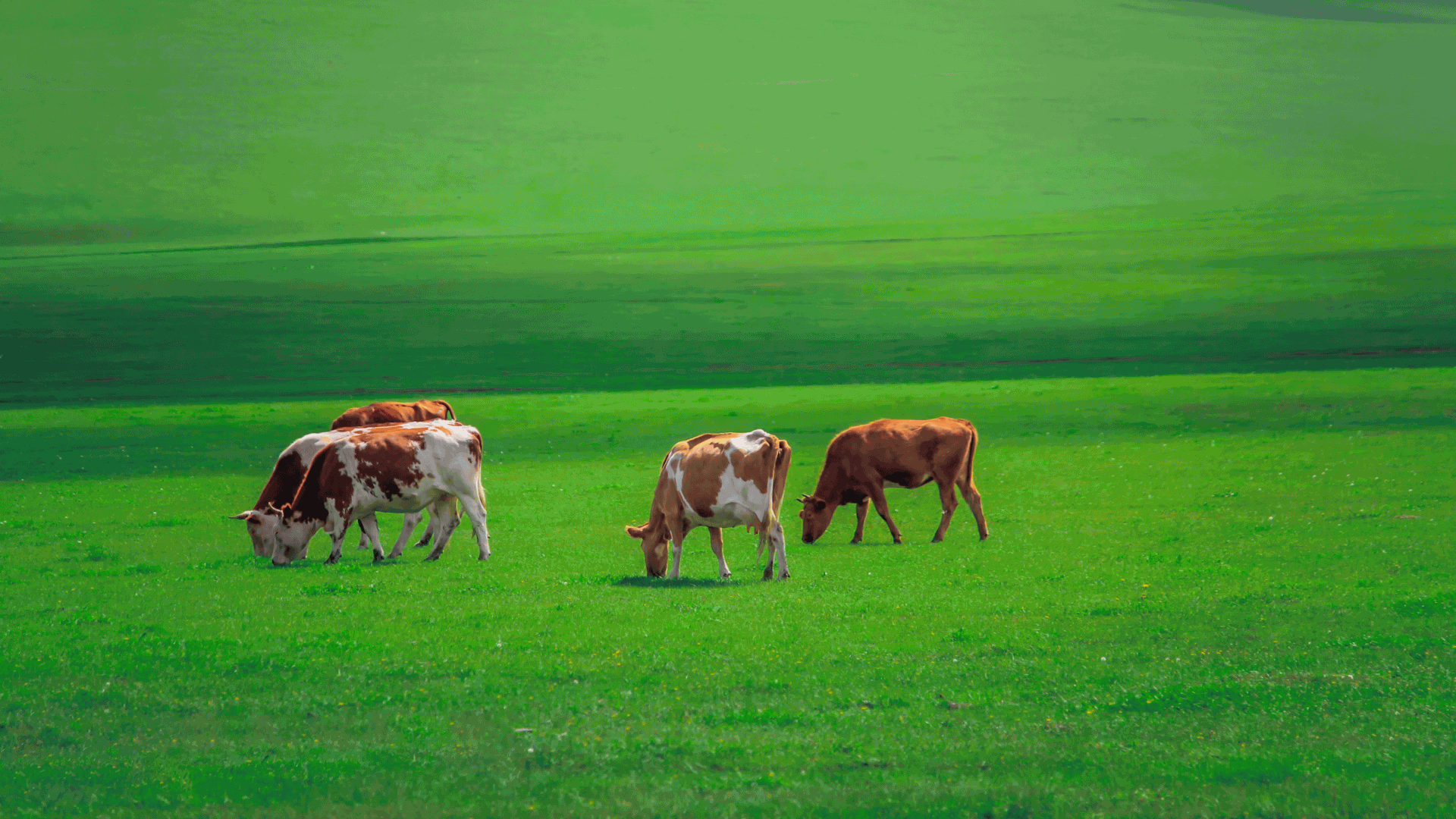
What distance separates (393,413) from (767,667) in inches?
654

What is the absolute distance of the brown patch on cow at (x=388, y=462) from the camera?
61.3ft

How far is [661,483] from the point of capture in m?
16.9

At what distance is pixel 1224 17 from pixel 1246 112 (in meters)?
28.6

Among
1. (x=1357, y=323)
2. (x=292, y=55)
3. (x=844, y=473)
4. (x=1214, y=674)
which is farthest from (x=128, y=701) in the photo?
(x=292, y=55)

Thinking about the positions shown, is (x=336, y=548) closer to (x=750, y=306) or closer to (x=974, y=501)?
(x=974, y=501)

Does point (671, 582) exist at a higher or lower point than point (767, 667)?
lower

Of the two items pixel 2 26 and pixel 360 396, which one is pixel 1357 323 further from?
pixel 2 26

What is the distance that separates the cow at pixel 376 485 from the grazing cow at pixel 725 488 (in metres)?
3.63

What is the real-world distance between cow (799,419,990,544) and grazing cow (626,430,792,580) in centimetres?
512

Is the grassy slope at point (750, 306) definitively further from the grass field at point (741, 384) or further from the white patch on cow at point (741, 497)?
the white patch on cow at point (741, 497)

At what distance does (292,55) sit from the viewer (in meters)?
104

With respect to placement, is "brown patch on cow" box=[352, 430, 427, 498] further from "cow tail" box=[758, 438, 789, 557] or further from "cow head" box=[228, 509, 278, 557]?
"cow tail" box=[758, 438, 789, 557]

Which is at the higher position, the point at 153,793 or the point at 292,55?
the point at 292,55

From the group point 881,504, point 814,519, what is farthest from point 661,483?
point 881,504
